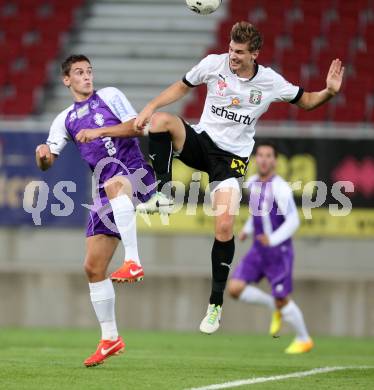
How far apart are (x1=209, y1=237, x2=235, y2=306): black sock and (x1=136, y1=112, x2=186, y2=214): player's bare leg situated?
0.50 m

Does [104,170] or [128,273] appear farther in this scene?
[104,170]

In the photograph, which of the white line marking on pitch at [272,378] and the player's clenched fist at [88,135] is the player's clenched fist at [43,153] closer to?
the player's clenched fist at [88,135]

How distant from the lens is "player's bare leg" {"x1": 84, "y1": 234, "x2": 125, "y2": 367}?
9.30 metres

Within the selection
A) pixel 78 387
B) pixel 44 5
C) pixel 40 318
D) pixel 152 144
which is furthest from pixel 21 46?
pixel 78 387

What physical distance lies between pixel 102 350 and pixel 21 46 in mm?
11354

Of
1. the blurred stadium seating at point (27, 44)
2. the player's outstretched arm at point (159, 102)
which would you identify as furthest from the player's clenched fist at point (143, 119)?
the blurred stadium seating at point (27, 44)

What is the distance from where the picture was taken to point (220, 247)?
358 inches

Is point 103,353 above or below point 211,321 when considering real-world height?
below

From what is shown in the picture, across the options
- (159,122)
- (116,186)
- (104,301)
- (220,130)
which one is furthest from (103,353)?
(220,130)

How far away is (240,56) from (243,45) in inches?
3.8

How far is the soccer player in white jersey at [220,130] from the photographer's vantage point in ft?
29.5

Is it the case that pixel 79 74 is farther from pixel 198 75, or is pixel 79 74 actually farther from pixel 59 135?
pixel 198 75

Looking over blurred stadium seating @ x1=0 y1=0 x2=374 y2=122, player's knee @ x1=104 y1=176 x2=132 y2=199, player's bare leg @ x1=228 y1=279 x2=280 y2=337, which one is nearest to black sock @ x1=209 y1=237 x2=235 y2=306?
player's knee @ x1=104 y1=176 x2=132 y2=199

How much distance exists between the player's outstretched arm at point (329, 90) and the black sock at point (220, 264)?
1.25m
